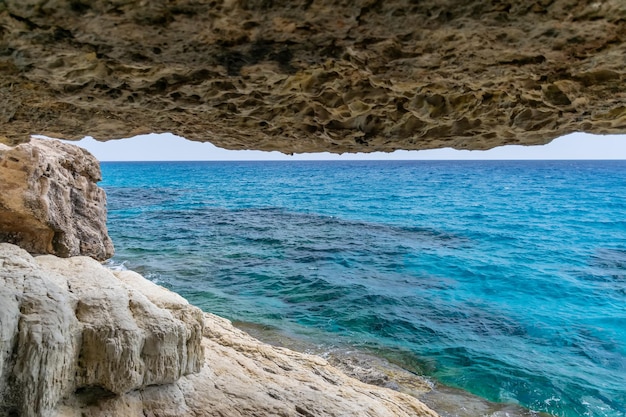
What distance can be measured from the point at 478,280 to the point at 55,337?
17.2 m

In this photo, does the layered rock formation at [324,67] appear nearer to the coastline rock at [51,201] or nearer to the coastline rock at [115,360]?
the coastline rock at [51,201]

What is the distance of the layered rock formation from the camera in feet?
8.19

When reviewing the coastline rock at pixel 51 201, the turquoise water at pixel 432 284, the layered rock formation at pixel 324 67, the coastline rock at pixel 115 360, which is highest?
the layered rock formation at pixel 324 67

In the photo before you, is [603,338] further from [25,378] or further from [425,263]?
[25,378]

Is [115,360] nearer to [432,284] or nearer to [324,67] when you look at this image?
[324,67]

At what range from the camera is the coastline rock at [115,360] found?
375 centimetres

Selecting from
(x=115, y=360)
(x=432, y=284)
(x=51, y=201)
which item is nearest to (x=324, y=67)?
(x=115, y=360)

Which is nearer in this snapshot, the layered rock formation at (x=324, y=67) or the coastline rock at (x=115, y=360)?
the layered rock formation at (x=324, y=67)

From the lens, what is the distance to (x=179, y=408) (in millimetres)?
4621

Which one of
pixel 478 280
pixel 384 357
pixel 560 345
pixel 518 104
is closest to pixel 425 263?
pixel 478 280

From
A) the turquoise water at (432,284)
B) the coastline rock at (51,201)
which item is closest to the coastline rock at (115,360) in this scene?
the coastline rock at (51,201)

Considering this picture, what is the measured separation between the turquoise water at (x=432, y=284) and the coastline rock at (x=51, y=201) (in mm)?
6382

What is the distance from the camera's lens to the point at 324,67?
3.46m

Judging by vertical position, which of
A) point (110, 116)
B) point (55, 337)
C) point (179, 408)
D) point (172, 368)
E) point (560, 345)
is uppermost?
point (110, 116)
